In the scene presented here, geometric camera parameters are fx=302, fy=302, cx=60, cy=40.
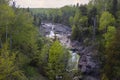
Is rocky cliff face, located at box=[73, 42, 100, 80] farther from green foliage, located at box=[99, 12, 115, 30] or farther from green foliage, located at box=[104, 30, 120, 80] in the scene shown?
green foliage, located at box=[99, 12, 115, 30]

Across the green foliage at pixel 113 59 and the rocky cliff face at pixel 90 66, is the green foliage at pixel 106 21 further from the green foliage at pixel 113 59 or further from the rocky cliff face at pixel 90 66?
the green foliage at pixel 113 59

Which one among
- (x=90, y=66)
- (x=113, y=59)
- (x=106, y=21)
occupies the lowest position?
(x=90, y=66)

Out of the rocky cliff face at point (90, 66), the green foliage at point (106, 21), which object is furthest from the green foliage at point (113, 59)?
the green foliage at point (106, 21)

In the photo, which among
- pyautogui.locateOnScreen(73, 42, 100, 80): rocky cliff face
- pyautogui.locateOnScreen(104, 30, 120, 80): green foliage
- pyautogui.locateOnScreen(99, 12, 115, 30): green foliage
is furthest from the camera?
pyautogui.locateOnScreen(99, 12, 115, 30): green foliage

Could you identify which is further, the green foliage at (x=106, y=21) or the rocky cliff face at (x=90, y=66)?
the green foliage at (x=106, y=21)

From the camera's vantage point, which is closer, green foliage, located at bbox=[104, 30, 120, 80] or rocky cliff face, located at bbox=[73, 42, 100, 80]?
green foliage, located at bbox=[104, 30, 120, 80]

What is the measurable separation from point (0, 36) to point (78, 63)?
2493 centimetres

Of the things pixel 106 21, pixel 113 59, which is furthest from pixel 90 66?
pixel 106 21

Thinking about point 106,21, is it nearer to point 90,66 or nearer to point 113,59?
point 90,66

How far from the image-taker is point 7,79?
119 feet

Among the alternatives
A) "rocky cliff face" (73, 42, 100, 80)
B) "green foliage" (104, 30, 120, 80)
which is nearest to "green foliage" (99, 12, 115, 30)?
"rocky cliff face" (73, 42, 100, 80)

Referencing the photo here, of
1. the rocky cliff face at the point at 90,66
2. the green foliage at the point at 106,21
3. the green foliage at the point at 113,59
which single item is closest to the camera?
the green foliage at the point at 113,59

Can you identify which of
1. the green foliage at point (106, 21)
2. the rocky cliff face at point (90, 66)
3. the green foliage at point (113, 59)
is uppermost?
the green foliage at point (106, 21)

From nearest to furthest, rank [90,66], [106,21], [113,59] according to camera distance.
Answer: [113,59]
[90,66]
[106,21]
